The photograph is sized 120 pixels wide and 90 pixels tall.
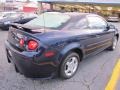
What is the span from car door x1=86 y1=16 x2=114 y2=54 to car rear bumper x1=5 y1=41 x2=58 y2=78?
52.5 inches

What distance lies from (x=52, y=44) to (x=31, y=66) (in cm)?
58

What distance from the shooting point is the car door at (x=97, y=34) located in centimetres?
490

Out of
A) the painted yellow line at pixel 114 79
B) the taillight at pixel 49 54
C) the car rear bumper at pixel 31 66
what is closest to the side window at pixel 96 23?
the painted yellow line at pixel 114 79

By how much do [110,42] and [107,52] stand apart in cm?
44

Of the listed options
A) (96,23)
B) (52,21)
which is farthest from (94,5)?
(52,21)

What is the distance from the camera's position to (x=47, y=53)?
11.8ft

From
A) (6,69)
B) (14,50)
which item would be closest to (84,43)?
(14,50)

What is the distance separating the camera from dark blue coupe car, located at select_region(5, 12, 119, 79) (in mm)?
3555

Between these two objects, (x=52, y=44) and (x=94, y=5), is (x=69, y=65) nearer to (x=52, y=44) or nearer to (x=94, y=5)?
(x=52, y=44)

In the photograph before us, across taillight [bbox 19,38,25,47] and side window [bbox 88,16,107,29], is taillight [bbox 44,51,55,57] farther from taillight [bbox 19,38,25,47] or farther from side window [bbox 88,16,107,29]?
side window [bbox 88,16,107,29]

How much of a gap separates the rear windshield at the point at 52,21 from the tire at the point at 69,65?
72 centimetres

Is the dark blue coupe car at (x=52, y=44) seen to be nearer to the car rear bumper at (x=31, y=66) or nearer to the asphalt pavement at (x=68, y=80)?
the car rear bumper at (x=31, y=66)

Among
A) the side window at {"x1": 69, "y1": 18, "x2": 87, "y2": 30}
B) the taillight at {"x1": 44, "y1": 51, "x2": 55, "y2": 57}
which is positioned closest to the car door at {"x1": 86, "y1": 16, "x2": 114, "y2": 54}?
the side window at {"x1": 69, "y1": 18, "x2": 87, "y2": 30}

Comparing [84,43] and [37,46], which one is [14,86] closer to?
[37,46]
